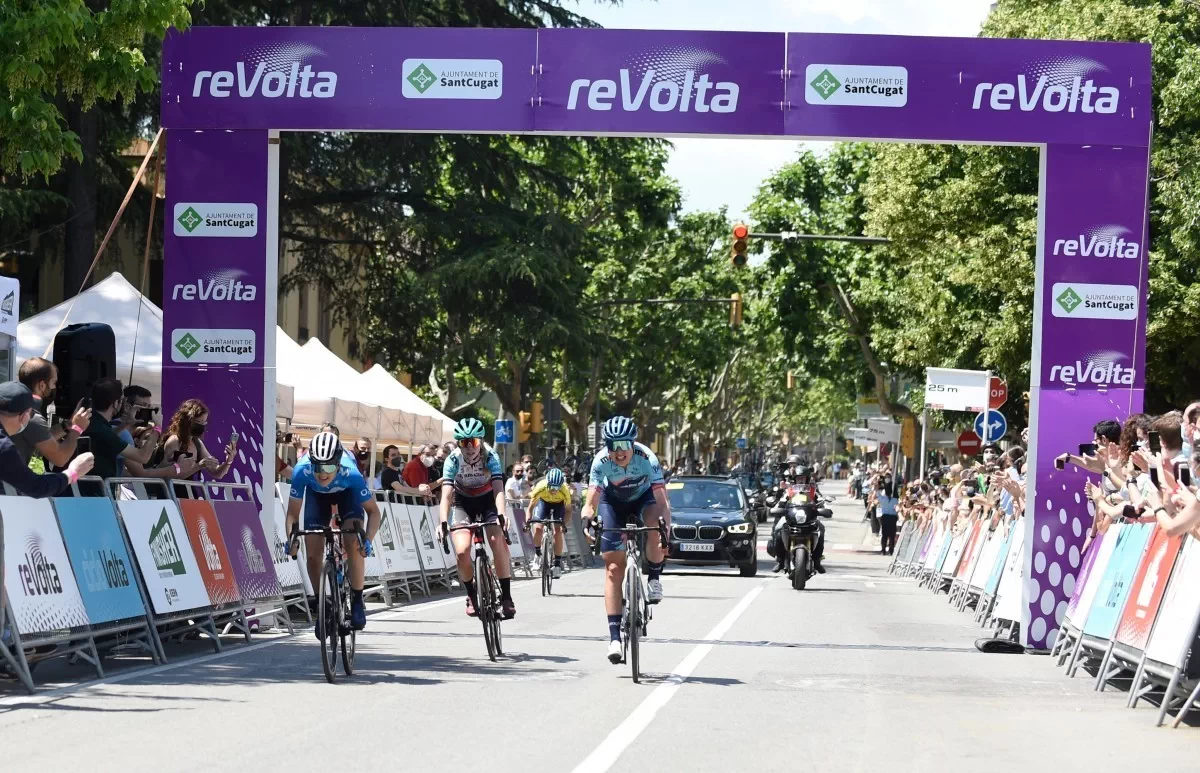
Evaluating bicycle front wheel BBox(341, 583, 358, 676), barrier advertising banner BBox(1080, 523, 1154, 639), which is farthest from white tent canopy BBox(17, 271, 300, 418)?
barrier advertising banner BBox(1080, 523, 1154, 639)

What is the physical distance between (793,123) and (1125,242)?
313 centimetres

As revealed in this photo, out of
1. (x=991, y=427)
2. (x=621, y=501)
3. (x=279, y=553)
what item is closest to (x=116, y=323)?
(x=279, y=553)

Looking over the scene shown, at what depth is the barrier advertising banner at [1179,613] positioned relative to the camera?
1057 cm

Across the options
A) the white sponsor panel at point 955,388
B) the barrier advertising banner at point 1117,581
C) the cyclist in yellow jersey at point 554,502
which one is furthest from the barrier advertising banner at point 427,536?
the white sponsor panel at point 955,388

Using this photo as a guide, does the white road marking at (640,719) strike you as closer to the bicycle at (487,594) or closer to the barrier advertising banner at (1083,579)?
the bicycle at (487,594)

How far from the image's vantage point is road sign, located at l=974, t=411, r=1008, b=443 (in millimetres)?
31000

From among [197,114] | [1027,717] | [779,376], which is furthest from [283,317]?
[779,376]

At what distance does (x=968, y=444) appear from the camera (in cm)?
3569

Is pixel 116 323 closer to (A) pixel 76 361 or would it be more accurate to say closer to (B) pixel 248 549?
(A) pixel 76 361

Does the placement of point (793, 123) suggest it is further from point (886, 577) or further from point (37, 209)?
point (886, 577)

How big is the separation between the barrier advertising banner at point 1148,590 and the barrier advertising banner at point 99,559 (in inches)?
262

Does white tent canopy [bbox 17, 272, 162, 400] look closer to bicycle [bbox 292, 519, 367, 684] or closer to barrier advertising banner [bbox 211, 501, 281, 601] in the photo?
barrier advertising banner [bbox 211, 501, 281, 601]

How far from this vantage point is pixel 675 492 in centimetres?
3266

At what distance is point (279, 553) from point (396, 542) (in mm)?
4362
